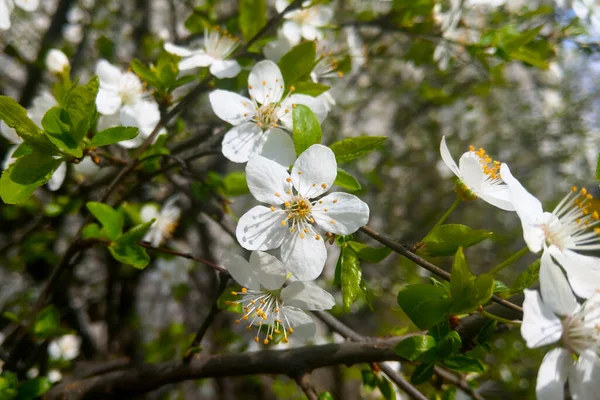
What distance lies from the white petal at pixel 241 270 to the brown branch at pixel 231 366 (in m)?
0.20

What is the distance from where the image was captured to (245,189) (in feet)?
4.20

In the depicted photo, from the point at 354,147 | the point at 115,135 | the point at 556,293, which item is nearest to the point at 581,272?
the point at 556,293

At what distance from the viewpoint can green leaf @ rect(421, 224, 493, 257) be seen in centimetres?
69

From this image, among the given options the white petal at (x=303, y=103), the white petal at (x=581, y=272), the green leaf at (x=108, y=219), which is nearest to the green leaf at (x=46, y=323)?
the green leaf at (x=108, y=219)

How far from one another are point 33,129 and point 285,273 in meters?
0.47

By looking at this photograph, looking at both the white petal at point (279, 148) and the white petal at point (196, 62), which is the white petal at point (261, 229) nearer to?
the white petal at point (279, 148)

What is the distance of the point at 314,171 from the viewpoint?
742 mm

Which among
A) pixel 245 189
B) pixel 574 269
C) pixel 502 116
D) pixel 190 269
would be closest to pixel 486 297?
pixel 574 269

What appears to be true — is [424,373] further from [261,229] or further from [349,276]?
[261,229]

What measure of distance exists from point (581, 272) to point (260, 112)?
61 cm

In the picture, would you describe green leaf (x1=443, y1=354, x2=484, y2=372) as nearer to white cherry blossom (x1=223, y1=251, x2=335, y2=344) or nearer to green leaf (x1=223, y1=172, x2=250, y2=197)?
white cherry blossom (x1=223, y1=251, x2=335, y2=344)

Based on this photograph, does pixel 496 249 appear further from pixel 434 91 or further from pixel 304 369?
pixel 304 369

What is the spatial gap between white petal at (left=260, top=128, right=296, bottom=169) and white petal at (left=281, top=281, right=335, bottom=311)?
215 mm

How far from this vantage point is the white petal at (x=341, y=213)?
2.35 ft
